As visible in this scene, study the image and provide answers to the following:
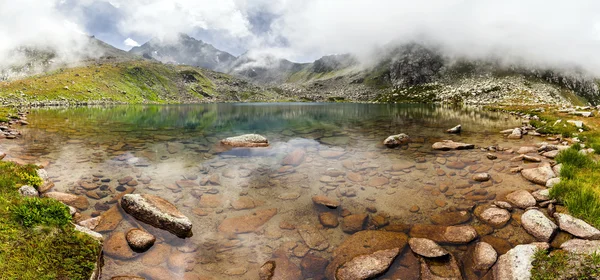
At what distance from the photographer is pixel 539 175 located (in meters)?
13.9

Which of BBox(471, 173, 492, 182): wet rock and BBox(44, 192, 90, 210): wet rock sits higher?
BBox(44, 192, 90, 210): wet rock

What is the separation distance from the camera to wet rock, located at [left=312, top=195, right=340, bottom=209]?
12.2 metres

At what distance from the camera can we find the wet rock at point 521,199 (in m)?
11.0

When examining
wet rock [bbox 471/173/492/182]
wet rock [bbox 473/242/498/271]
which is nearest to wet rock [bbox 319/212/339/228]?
wet rock [bbox 473/242/498/271]

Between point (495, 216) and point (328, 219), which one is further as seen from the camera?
point (328, 219)

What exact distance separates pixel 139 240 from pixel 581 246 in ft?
43.5

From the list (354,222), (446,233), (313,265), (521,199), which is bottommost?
(313,265)

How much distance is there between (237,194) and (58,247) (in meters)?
7.65

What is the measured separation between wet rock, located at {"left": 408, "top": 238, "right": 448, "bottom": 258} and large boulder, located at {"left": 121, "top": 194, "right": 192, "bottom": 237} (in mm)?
8049

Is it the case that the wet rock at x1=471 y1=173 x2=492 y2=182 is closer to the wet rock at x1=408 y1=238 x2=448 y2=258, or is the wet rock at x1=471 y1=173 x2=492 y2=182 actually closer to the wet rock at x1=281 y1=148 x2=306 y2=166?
the wet rock at x1=408 y1=238 x2=448 y2=258

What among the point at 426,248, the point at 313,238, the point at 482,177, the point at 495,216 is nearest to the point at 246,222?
the point at 313,238

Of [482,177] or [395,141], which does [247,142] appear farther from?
[482,177]

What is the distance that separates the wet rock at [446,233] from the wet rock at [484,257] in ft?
1.89

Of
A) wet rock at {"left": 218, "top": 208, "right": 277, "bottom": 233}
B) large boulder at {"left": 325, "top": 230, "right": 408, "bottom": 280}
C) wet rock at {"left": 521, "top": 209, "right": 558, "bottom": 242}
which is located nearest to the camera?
large boulder at {"left": 325, "top": 230, "right": 408, "bottom": 280}
